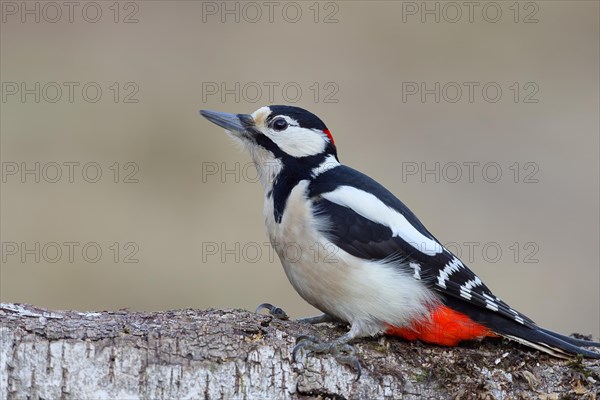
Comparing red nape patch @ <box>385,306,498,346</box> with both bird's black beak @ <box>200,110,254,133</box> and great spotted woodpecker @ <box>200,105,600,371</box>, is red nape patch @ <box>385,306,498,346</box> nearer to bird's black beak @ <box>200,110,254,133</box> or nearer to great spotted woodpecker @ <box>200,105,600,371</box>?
great spotted woodpecker @ <box>200,105,600,371</box>

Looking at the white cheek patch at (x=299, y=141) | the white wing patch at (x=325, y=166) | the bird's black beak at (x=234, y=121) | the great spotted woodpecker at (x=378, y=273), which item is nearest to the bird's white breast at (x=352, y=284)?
the great spotted woodpecker at (x=378, y=273)

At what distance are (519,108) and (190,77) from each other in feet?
12.5

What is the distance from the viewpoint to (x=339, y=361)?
361 cm

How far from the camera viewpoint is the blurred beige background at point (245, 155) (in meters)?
7.88

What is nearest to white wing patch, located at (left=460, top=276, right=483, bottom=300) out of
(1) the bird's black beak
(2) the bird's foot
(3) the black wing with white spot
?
(3) the black wing with white spot

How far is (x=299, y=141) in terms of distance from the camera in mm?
4336

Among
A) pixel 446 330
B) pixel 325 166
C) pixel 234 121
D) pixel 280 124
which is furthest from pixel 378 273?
pixel 234 121

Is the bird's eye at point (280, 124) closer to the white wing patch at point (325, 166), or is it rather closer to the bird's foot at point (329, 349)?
the white wing patch at point (325, 166)

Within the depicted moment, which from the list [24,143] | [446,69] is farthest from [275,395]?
[446,69]

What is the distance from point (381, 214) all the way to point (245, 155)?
2786 millimetres

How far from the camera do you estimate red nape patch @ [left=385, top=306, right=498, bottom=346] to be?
387 cm

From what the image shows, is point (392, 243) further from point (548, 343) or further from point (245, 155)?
point (245, 155)

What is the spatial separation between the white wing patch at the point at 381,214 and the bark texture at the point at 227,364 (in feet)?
1.43

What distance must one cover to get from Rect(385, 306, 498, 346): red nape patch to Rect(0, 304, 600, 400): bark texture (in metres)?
0.04
